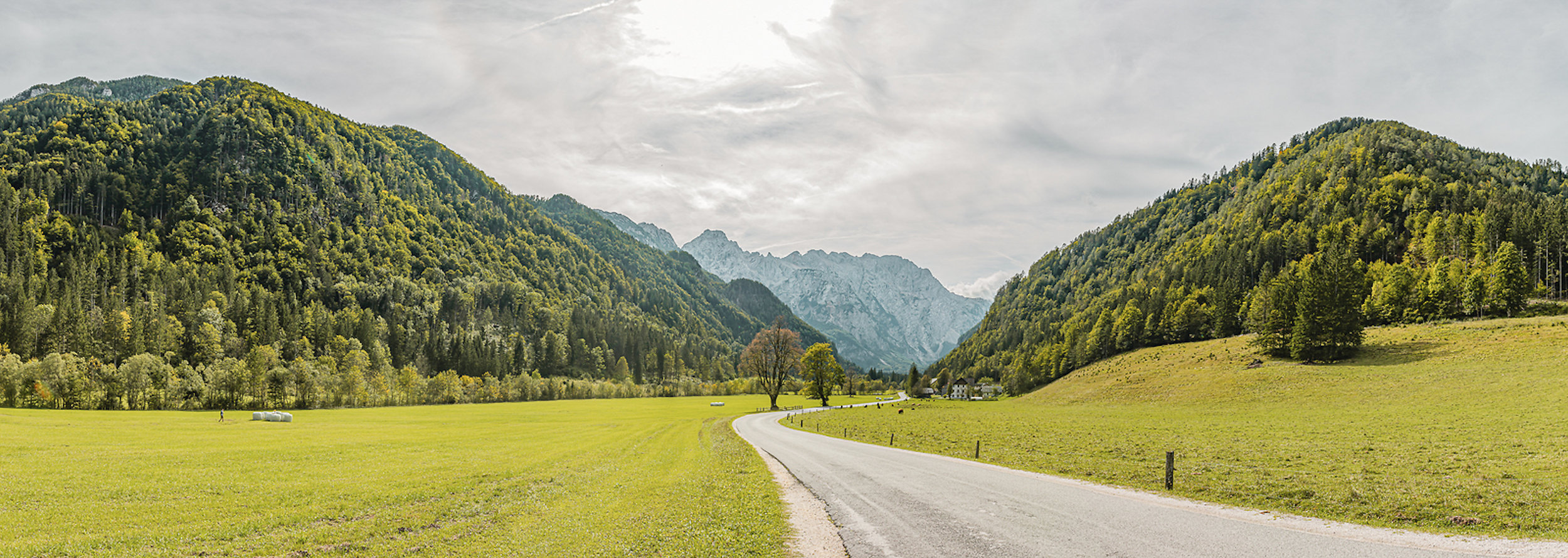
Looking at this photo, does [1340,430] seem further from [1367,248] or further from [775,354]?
[1367,248]

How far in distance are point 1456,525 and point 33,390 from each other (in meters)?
136

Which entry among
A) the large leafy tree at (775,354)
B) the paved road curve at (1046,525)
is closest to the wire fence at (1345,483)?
the paved road curve at (1046,525)

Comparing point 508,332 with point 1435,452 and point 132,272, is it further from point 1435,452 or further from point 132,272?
point 1435,452

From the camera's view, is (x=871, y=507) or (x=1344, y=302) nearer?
(x=871, y=507)

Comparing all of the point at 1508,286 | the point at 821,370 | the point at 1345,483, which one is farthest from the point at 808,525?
the point at 1508,286

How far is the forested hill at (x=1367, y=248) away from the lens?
92.5 m

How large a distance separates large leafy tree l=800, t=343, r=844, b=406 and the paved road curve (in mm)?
87406

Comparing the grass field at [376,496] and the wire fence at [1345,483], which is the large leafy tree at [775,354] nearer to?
the grass field at [376,496]

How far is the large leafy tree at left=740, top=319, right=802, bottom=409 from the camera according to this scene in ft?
343

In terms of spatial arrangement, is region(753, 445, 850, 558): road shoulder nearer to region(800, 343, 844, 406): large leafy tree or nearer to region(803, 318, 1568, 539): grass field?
region(803, 318, 1568, 539): grass field

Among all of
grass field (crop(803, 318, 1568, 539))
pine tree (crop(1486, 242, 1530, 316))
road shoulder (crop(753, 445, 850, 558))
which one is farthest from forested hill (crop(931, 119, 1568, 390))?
road shoulder (crop(753, 445, 850, 558))

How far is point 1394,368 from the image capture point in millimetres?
64812

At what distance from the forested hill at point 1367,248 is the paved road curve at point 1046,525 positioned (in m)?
91.3

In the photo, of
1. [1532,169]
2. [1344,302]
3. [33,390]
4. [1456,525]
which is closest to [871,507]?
[1456,525]
